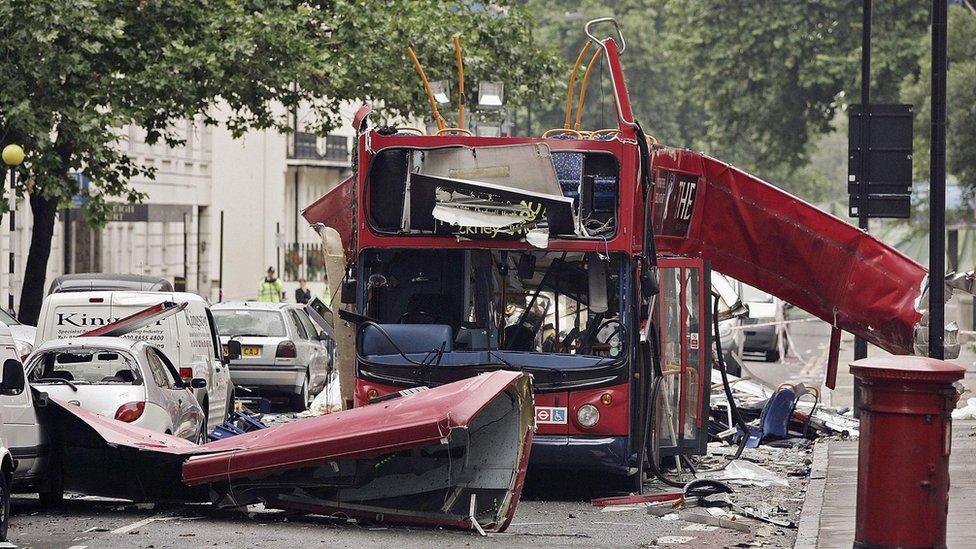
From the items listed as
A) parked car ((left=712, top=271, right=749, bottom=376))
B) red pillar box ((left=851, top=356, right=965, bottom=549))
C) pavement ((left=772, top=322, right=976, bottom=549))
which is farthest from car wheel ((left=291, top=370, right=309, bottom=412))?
red pillar box ((left=851, top=356, right=965, bottom=549))

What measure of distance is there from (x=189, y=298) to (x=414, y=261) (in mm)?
→ 6003

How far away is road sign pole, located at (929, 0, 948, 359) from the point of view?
13125 millimetres

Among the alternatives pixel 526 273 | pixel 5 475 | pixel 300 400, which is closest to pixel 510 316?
pixel 526 273

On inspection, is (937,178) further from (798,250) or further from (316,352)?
(316,352)

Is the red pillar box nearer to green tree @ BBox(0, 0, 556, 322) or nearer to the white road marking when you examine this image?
the white road marking

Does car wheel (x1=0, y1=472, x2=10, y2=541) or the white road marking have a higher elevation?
car wheel (x1=0, y1=472, x2=10, y2=541)

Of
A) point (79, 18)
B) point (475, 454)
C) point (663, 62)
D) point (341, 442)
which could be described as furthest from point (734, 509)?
point (663, 62)

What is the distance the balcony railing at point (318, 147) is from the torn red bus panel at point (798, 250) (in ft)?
143

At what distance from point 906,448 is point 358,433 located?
3.44 m

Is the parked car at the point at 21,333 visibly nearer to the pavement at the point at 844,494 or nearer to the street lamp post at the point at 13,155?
the street lamp post at the point at 13,155

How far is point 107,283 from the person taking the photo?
27.0 m

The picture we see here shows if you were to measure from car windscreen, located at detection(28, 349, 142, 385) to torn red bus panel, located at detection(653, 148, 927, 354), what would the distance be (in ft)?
15.3

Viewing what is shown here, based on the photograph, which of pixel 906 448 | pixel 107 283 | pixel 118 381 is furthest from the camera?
pixel 107 283

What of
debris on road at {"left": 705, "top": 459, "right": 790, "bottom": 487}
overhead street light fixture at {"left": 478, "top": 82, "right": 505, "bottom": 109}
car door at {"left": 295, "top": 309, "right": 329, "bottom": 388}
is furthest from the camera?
car door at {"left": 295, "top": 309, "right": 329, "bottom": 388}
